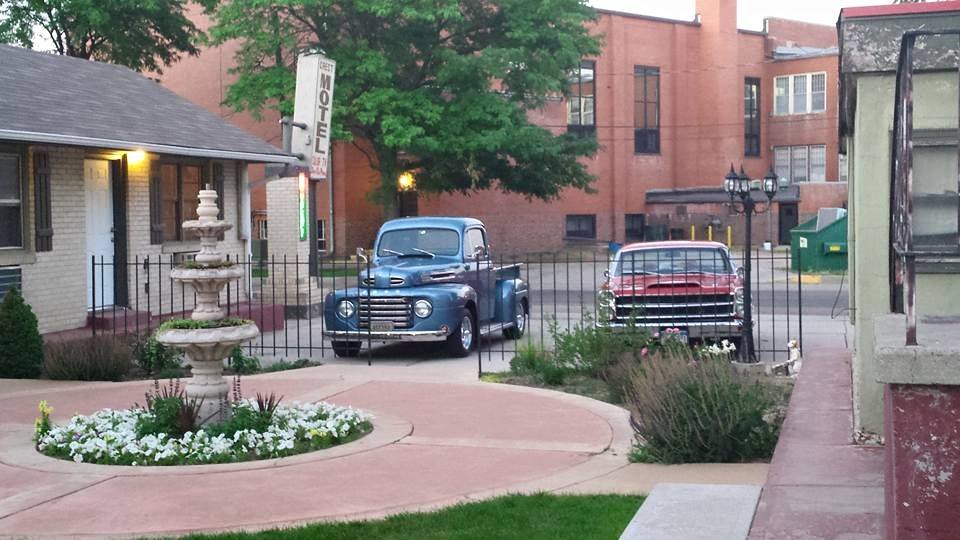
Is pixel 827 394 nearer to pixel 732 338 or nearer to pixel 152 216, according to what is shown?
pixel 732 338

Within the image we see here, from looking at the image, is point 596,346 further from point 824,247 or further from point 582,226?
point 582,226

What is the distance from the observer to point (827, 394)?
8.53 meters

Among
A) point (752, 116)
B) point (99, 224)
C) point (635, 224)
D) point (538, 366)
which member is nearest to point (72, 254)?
point (99, 224)

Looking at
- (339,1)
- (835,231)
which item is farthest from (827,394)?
(339,1)

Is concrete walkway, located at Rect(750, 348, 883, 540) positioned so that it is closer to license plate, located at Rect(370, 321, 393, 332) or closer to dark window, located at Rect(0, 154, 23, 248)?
license plate, located at Rect(370, 321, 393, 332)

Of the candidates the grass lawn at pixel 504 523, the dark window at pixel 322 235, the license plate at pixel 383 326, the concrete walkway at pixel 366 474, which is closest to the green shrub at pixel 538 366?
the concrete walkway at pixel 366 474

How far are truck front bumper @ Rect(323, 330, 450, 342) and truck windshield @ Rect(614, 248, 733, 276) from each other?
9.25 ft

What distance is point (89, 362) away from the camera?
13.2 m

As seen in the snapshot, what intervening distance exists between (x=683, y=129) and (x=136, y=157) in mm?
41009

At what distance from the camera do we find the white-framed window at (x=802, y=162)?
185 feet

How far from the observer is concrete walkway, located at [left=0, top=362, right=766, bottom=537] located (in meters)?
6.89

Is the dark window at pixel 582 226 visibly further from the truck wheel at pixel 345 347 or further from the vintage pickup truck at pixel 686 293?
the truck wheel at pixel 345 347

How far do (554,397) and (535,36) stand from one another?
961 inches

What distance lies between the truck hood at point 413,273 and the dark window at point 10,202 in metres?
4.93
